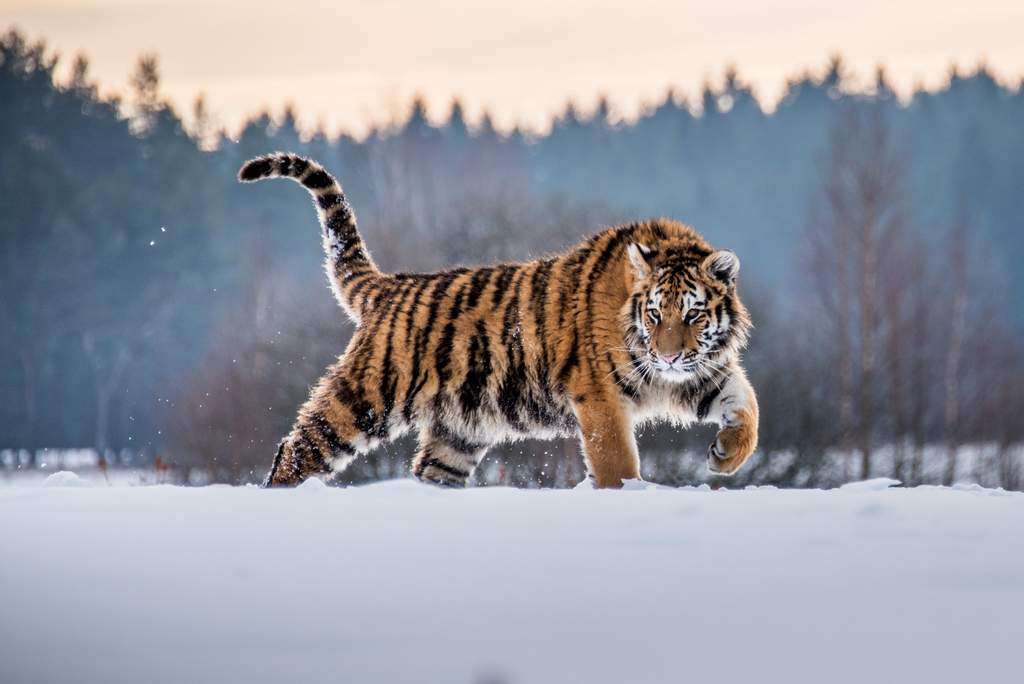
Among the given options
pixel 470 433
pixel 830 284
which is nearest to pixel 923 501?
pixel 470 433

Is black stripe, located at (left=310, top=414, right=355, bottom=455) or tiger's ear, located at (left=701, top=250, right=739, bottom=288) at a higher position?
tiger's ear, located at (left=701, top=250, right=739, bottom=288)

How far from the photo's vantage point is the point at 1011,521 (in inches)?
172

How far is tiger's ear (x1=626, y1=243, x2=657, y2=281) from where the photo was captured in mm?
7133

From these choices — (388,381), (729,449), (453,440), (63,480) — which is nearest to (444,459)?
(453,440)

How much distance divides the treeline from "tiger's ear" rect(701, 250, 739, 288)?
799cm

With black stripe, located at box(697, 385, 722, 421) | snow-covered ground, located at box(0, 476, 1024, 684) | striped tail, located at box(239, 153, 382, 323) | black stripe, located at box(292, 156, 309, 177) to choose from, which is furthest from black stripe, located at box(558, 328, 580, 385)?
snow-covered ground, located at box(0, 476, 1024, 684)

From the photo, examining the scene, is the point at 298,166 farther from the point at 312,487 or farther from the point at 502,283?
the point at 312,487

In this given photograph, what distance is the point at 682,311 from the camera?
710 centimetres

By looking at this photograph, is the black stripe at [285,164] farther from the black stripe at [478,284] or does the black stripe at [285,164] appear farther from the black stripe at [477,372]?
the black stripe at [477,372]

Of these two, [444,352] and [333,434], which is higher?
[444,352]

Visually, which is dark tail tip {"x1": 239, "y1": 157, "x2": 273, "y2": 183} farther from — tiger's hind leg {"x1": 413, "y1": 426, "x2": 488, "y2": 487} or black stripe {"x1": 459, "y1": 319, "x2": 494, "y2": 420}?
tiger's hind leg {"x1": 413, "y1": 426, "x2": 488, "y2": 487}

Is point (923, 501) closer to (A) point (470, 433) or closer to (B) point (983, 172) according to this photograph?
(A) point (470, 433)

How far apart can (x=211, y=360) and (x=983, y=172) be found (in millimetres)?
51496

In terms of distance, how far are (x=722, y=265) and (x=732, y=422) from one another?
80 cm
